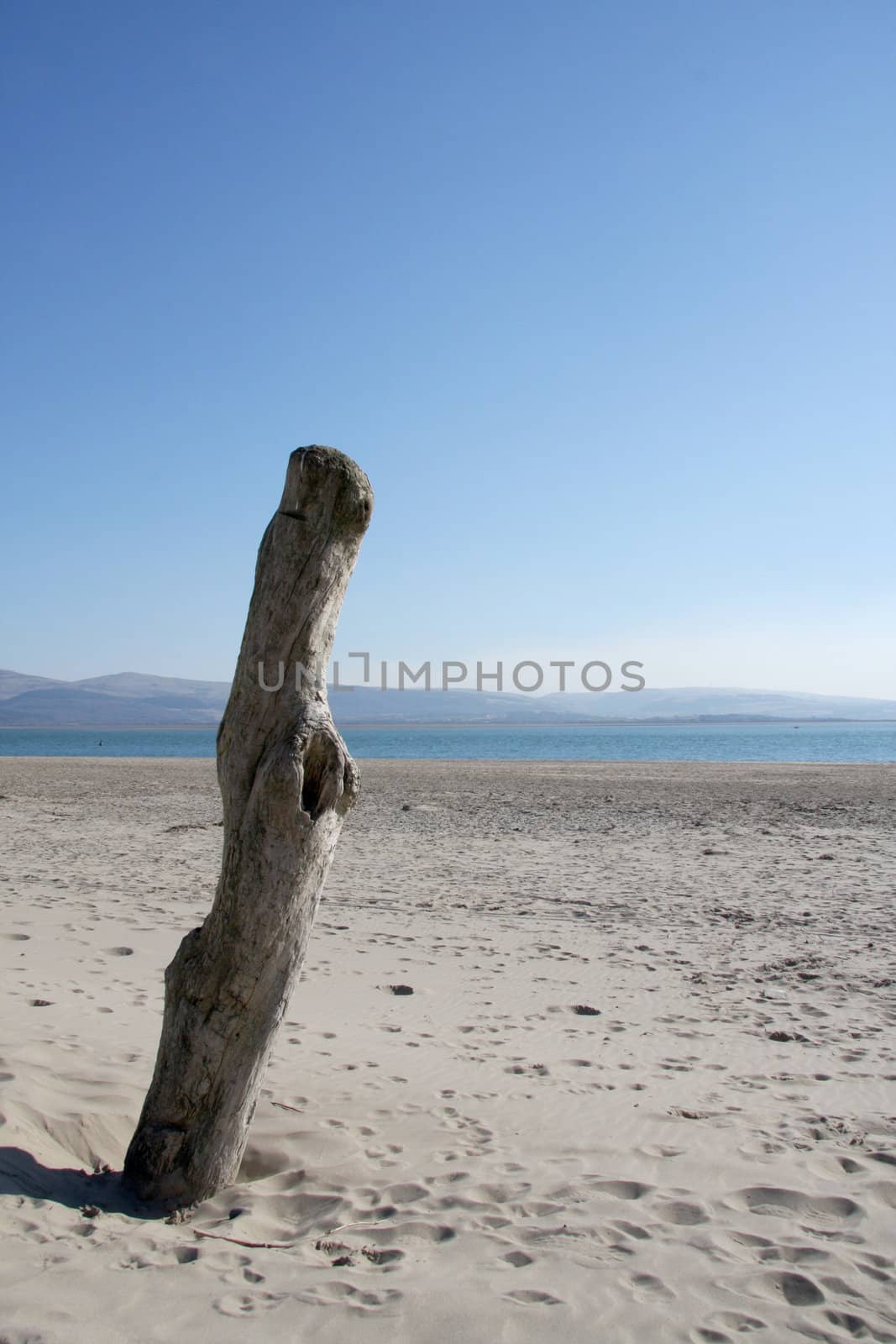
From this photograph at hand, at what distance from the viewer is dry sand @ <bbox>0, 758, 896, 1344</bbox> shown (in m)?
3.18

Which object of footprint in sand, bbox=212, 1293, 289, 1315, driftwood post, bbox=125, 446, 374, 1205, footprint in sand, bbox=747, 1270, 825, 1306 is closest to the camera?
footprint in sand, bbox=212, 1293, 289, 1315

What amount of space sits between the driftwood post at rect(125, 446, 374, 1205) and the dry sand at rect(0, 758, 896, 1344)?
13.9 inches

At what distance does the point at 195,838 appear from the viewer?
1564 cm

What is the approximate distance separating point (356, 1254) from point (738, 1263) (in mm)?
1478

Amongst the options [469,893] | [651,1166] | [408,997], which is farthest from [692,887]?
[651,1166]

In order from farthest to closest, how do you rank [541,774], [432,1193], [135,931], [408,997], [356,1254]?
[541,774] < [135,931] < [408,997] < [432,1193] < [356,1254]

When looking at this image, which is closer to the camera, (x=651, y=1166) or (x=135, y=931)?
(x=651, y=1166)

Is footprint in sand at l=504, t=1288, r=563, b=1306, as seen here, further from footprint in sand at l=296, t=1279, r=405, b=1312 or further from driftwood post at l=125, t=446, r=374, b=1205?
driftwood post at l=125, t=446, r=374, b=1205

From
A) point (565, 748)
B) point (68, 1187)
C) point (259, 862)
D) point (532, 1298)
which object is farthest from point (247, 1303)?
point (565, 748)

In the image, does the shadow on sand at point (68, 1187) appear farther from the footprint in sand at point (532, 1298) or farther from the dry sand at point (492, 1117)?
the footprint in sand at point (532, 1298)

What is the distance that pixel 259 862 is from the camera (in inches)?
154

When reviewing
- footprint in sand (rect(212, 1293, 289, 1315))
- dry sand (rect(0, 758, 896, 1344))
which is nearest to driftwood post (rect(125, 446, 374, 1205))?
dry sand (rect(0, 758, 896, 1344))

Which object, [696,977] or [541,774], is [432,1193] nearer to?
[696,977]

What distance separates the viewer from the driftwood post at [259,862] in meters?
3.94
